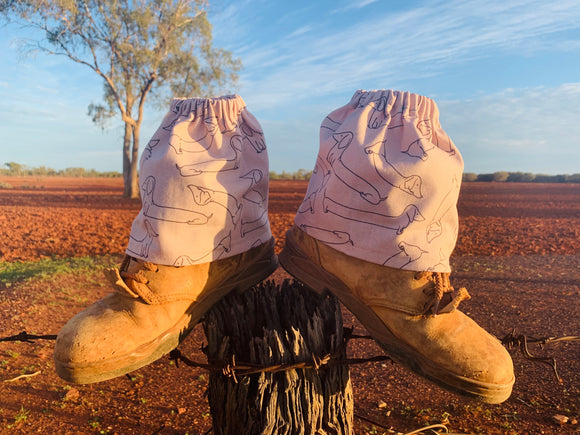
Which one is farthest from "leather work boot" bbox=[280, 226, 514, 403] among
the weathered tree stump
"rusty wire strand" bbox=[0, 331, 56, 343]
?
"rusty wire strand" bbox=[0, 331, 56, 343]

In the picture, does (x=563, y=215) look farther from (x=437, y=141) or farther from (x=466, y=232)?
(x=437, y=141)

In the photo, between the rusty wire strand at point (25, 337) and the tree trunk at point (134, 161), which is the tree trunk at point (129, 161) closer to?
the tree trunk at point (134, 161)

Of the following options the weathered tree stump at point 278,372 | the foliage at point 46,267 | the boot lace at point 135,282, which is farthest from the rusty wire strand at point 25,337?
the foliage at point 46,267

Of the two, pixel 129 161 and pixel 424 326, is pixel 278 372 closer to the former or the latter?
pixel 424 326

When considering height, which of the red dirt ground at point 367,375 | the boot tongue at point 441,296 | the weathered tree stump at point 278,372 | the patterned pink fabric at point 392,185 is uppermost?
the patterned pink fabric at point 392,185

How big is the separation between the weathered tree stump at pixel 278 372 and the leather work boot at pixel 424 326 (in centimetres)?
16

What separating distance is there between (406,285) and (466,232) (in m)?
9.32

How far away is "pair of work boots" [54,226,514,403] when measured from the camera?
155 centimetres

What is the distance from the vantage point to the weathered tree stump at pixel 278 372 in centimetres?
149

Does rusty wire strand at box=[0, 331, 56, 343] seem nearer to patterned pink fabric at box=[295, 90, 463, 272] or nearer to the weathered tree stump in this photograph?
the weathered tree stump

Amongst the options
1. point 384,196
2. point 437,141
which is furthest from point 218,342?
point 437,141

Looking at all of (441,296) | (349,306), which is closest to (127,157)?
Answer: (349,306)

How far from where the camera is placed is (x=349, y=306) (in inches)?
69.9

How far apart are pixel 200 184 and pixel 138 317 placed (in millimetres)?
543
